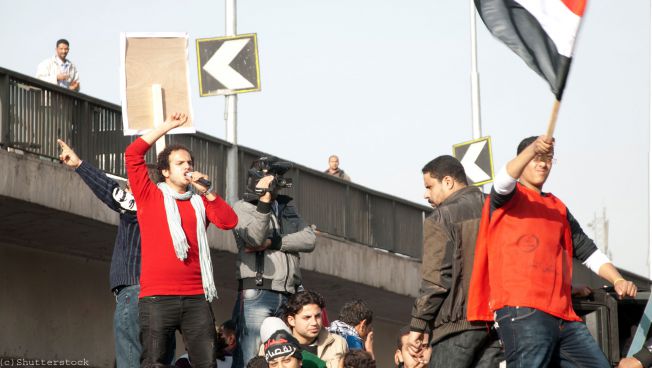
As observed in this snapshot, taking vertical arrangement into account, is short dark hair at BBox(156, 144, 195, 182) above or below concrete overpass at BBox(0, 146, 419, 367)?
below

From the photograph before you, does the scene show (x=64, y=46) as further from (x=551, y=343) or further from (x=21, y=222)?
(x=551, y=343)

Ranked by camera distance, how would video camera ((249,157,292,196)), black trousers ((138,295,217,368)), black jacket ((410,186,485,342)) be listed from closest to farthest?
black jacket ((410,186,485,342)) → black trousers ((138,295,217,368)) → video camera ((249,157,292,196))

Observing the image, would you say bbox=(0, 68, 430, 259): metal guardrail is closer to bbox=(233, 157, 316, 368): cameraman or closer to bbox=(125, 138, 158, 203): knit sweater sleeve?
bbox=(233, 157, 316, 368): cameraman

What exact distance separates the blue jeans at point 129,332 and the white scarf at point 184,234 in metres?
0.53

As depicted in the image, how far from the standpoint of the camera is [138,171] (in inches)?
419

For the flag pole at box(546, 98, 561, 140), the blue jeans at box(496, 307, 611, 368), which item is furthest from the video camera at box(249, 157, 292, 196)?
the flag pole at box(546, 98, 561, 140)

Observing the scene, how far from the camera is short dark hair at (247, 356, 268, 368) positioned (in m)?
10.9

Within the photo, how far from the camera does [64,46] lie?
18938 millimetres

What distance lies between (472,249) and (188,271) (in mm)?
2160

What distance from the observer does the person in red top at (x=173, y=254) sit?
408 inches

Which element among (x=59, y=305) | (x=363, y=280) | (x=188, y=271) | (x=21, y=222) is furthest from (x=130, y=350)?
(x=363, y=280)

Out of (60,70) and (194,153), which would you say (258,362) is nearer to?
(194,153)

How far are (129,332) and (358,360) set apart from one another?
67.5 inches

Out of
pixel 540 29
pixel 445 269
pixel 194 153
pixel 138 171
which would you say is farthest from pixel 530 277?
pixel 194 153
